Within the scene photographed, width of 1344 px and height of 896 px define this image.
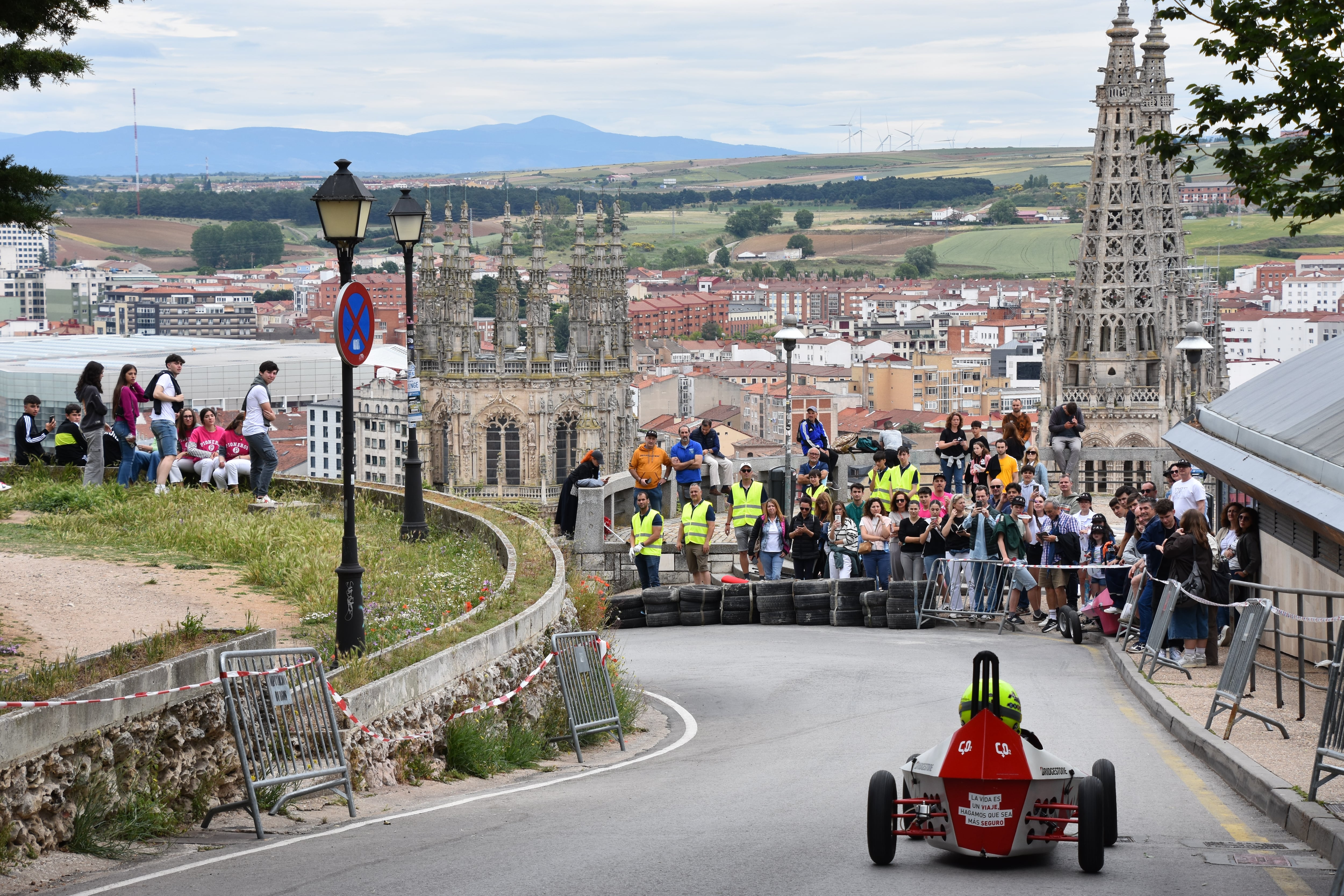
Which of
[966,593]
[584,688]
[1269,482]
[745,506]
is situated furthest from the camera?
[745,506]

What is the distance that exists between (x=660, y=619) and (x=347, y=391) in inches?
366

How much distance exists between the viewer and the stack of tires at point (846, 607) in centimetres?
2070

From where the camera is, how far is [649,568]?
21.2 m

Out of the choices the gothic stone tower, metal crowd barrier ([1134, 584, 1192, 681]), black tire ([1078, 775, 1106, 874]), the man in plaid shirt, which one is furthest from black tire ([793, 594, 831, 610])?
the gothic stone tower

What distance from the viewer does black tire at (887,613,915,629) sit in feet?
66.5

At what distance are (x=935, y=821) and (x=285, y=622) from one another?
248 inches

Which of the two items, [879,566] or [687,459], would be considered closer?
[879,566]

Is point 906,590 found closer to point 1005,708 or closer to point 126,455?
point 126,455

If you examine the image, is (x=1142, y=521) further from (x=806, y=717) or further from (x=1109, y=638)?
(x=806, y=717)

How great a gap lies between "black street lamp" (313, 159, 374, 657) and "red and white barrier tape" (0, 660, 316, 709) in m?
1.23

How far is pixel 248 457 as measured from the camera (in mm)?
20234

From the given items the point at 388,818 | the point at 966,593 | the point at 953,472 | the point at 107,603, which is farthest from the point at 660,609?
the point at 388,818

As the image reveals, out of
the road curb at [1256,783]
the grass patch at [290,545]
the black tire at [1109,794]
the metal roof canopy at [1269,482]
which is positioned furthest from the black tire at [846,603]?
the black tire at [1109,794]

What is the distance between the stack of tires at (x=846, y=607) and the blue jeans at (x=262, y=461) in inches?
273
